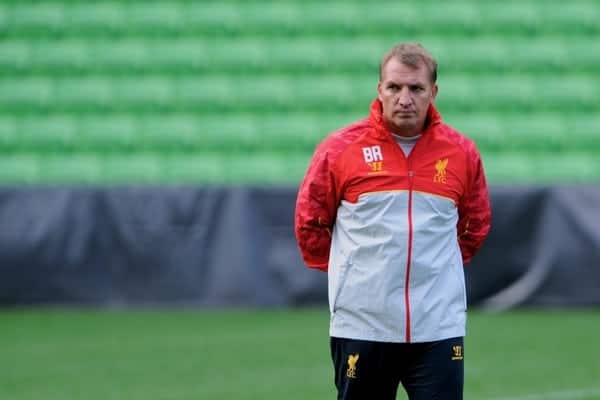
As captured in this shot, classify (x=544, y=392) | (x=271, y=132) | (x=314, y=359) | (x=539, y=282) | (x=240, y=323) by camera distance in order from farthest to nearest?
(x=271, y=132) < (x=539, y=282) < (x=240, y=323) < (x=314, y=359) < (x=544, y=392)

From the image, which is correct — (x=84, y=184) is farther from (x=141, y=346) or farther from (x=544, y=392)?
(x=544, y=392)

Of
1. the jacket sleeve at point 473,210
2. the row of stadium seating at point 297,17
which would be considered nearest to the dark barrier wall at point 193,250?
the row of stadium seating at point 297,17

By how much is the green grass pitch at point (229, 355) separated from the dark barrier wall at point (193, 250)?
255mm

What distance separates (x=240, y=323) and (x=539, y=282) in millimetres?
2839

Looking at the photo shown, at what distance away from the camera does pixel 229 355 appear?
375 inches

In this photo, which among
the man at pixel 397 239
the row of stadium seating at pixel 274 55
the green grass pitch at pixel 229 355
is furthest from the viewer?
the row of stadium seating at pixel 274 55

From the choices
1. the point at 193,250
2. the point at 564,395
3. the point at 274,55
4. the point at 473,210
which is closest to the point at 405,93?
the point at 473,210

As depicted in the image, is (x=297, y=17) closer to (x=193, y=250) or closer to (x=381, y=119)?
(x=193, y=250)

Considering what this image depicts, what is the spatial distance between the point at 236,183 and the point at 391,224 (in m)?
8.22

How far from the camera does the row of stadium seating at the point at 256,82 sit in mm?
13922

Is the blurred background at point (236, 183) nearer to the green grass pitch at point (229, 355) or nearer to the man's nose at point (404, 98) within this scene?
the green grass pitch at point (229, 355)

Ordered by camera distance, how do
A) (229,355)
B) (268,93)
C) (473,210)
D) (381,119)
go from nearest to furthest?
1. (381,119)
2. (473,210)
3. (229,355)
4. (268,93)

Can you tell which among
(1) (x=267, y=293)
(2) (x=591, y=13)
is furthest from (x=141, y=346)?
(2) (x=591, y=13)

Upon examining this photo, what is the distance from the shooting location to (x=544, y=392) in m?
7.80
